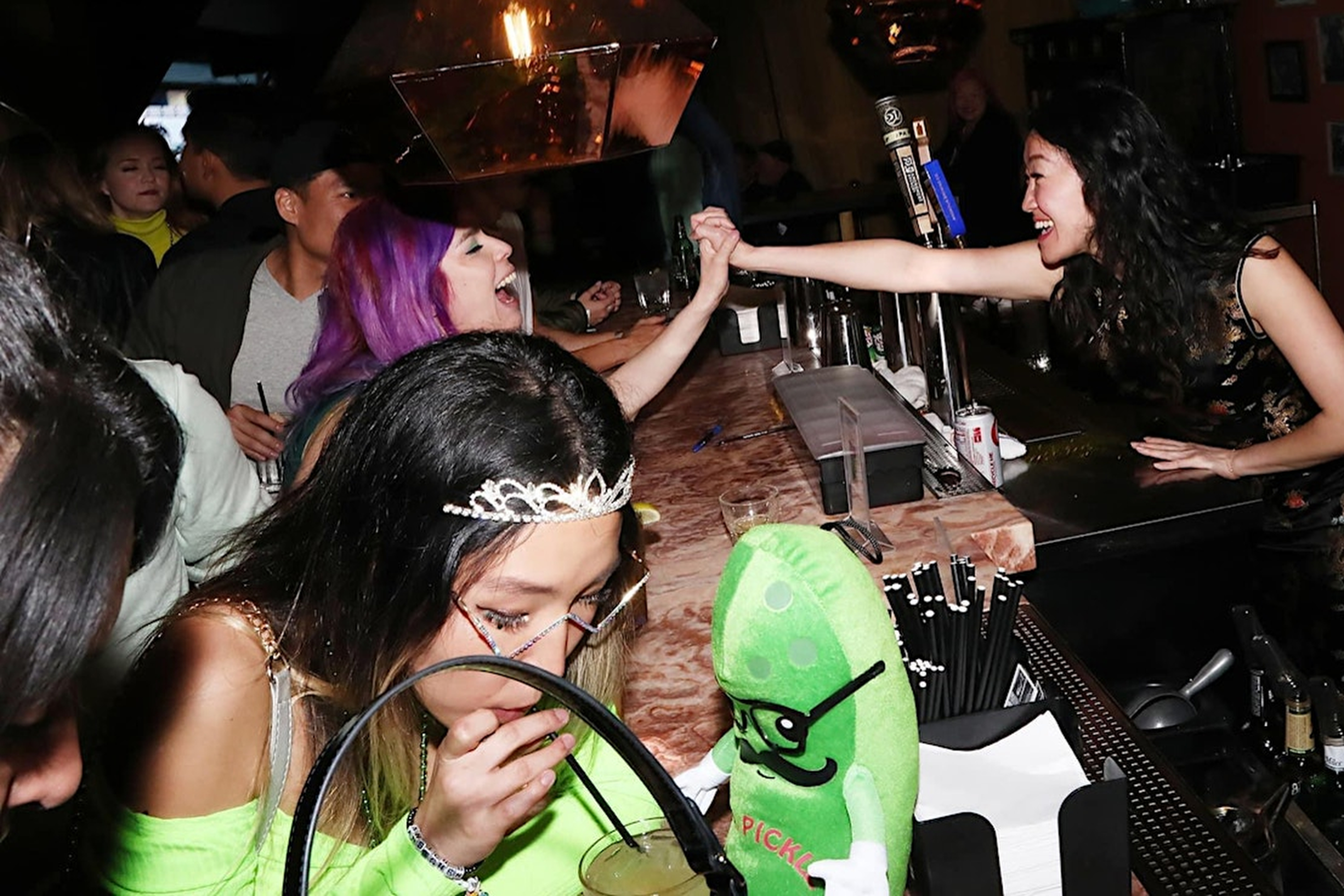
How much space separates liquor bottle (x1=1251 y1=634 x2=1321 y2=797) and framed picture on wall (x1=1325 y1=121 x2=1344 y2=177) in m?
4.91

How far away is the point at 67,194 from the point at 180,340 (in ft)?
2.10

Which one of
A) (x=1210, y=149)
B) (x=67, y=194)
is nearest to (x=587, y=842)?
(x=67, y=194)

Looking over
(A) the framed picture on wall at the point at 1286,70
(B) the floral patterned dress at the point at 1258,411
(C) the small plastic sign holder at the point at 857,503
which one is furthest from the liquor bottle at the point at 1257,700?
(A) the framed picture on wall at the point at 1286,70

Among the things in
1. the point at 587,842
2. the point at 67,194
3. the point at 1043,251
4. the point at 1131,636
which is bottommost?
the point at 1131,636

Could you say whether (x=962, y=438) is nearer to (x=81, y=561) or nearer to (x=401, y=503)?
(x=401, y=503)

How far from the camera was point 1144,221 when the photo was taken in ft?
8.58

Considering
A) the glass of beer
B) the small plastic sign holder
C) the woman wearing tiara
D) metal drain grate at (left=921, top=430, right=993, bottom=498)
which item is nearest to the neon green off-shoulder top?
the woman wearing tiara

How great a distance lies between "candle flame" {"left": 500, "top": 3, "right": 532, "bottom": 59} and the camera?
1501mm

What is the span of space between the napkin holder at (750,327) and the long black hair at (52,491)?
10.1 feet

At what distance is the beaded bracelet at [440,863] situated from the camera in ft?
3.65

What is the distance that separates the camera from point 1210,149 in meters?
6.63

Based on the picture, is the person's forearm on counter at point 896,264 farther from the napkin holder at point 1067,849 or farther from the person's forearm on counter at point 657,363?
the napkin holder at point 1067,849

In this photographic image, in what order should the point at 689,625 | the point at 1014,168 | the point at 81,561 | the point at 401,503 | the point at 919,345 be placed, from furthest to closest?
the point at 1014,168 < the point at 919,345 < the point at 689,625 < the point at 401,503 < the point at 81,561

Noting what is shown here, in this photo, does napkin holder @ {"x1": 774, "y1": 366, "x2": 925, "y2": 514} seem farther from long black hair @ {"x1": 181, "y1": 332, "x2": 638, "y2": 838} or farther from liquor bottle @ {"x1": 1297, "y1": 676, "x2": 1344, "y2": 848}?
long black hair @ {"x1": 181, "y1": 332, "x2": 638, "y2": 838}
